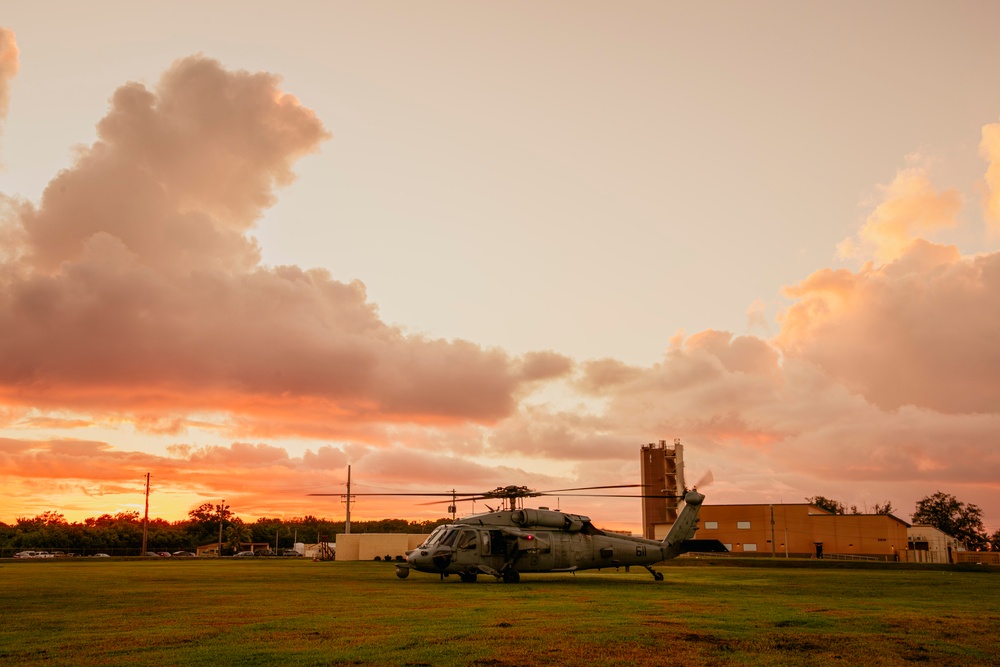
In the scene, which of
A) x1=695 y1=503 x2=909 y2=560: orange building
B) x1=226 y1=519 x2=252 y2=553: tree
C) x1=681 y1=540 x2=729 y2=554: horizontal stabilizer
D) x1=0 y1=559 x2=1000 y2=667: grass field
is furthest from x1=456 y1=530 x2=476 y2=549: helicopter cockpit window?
x1=226 y1=519 x2=252 y2=553: tree

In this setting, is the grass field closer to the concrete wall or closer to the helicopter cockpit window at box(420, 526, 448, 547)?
the helicopter cockpit window at box(420, 526, 448, 547)

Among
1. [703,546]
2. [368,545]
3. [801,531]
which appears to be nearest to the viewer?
[703,546]

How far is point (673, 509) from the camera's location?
379ft

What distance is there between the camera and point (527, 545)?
32781 mm

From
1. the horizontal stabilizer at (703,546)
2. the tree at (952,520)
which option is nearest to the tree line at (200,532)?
the tree at (952,520)

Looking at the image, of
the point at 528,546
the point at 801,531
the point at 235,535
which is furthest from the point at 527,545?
the point at 235,535

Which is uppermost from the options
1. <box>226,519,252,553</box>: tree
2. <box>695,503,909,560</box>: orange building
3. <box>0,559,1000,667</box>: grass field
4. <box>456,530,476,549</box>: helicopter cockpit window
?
<box>456,530,476,549</box>: helicopter cockpit window

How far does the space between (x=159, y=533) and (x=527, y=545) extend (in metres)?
136

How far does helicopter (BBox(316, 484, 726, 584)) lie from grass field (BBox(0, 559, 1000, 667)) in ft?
17.4

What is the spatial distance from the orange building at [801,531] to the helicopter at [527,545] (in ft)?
222

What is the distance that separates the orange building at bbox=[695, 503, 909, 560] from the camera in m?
97.4

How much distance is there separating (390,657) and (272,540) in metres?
173

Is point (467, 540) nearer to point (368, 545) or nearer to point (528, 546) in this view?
point (528, 546)

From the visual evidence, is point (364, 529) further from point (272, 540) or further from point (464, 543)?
point (464, 543)
